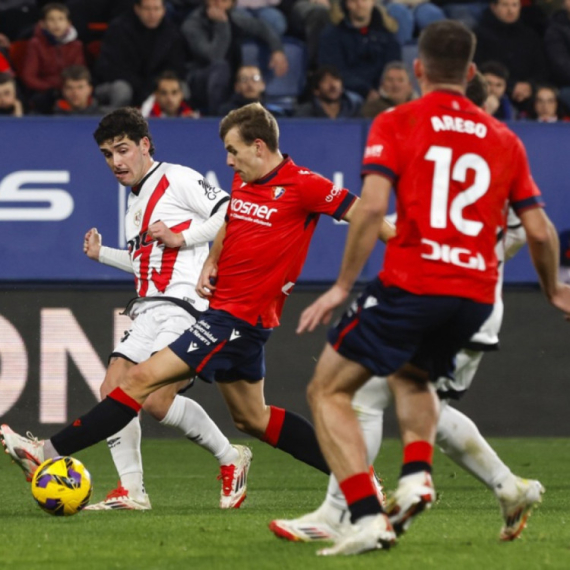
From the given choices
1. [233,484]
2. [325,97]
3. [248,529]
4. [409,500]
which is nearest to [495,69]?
[325,97]

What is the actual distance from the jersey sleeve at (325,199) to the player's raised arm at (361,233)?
1.86 metres

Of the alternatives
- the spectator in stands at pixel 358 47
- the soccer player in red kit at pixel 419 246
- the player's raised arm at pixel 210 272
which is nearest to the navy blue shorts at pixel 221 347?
the player's raised arm at pixel 210 272

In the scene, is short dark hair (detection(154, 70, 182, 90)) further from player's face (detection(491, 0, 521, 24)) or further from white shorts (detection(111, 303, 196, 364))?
white shorts (detection(111, 303, 196, 364))

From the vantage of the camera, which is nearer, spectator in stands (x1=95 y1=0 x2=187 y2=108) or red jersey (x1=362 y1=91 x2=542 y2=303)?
red jersey (x1=362 y1=91 x2=542 y2=303)

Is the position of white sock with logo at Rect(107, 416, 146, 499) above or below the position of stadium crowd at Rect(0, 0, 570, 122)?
below

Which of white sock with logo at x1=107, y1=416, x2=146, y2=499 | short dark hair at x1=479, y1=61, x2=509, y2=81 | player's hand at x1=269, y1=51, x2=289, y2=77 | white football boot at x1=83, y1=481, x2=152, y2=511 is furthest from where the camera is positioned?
player's hand at x1=269, y1=51, x2=289, y2=77

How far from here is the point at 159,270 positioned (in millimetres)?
7668

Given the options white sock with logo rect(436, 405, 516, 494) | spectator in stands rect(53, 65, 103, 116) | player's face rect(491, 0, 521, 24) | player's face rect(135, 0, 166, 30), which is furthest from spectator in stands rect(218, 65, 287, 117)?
white sock with logo rect(436, 405, 516, 494)

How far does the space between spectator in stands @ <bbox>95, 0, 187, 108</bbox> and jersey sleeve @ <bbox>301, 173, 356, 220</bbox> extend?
6.26m

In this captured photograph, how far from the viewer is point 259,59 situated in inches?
536

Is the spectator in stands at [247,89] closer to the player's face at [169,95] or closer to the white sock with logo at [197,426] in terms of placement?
the player's face at [169,95]

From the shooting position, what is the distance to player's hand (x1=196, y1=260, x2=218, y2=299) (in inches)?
269

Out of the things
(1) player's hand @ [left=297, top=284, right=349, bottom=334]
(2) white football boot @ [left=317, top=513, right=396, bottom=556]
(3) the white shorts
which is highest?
(1) player's hand @ [left=297, top=284, right=349, bottom=334]

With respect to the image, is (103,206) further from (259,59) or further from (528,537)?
(528,537)
